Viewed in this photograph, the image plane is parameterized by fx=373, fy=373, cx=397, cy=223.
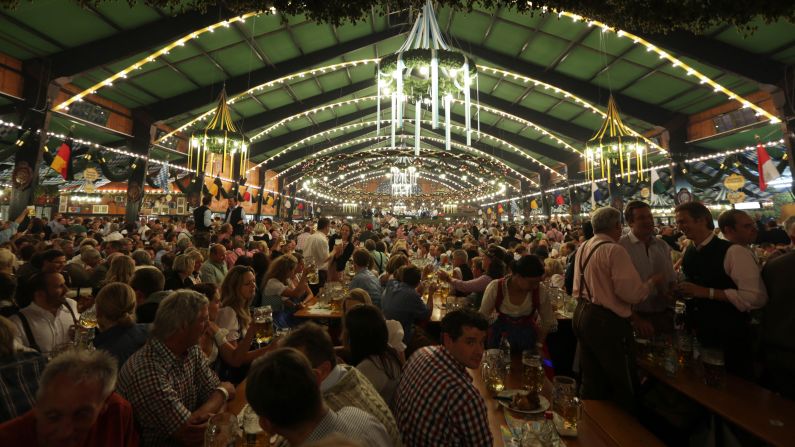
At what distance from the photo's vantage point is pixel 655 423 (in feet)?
7.07

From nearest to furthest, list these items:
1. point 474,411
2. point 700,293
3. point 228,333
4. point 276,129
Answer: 1. point 474,411
2. point 700,293
3. point 228,333
4. point 276,129

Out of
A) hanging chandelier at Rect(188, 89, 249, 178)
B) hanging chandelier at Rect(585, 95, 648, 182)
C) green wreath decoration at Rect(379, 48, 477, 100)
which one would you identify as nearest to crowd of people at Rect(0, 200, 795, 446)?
green wreath decoration at Rect(379, 48, 477, 100)

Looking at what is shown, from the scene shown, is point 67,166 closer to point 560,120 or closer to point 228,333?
point 228,333

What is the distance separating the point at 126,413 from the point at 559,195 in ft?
60.9

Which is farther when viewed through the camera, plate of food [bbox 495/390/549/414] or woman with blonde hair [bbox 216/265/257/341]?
woman with blonde hair [bbox 216/265/257/341]

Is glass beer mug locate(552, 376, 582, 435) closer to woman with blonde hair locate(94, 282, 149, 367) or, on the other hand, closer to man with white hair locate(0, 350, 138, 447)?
man with white hair locate(0, 350, 138, 447)

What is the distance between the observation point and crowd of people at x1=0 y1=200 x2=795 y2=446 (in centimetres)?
114

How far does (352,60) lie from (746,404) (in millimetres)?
11864

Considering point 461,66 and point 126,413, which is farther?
point 461,66

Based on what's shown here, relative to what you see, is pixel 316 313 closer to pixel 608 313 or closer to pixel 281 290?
pixel 281 290

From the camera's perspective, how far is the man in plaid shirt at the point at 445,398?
49.3 inches

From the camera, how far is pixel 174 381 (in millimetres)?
1603

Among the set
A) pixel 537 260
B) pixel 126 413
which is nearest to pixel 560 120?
pixel 537 260

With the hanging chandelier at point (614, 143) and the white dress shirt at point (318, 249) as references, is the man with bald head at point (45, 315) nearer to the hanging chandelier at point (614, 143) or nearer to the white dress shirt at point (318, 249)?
the white dress shirt at point (318, 249)
